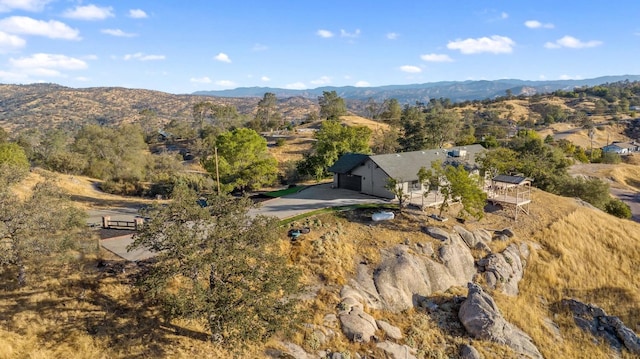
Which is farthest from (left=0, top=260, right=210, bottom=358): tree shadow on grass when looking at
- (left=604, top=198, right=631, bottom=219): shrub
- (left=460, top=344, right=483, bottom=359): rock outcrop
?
(left=604, top=198, right=631, bottom=219): shrub

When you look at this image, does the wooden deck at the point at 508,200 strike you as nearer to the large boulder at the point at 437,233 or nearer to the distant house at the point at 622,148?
the large boulder at the point at 437,233

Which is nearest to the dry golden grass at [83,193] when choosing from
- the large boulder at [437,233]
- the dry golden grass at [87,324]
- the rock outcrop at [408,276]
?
the dry golden grass at [87,324]

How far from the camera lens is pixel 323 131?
60438mm

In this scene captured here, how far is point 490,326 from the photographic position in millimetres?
25359

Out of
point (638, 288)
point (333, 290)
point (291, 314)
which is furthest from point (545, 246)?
point (291, 314)

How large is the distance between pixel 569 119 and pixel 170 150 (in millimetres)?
176379

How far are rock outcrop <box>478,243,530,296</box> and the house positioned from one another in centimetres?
1250

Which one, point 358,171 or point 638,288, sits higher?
point 358,171

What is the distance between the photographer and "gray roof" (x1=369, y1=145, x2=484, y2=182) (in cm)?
4441

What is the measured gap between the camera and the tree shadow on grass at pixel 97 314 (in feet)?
63.9

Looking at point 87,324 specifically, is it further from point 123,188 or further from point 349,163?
point 123,188

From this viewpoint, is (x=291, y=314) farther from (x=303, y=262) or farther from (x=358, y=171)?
(x=358, y=171)

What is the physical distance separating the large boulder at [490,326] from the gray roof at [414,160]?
18597 millimetres

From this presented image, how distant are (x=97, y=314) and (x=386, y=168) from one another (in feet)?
106
